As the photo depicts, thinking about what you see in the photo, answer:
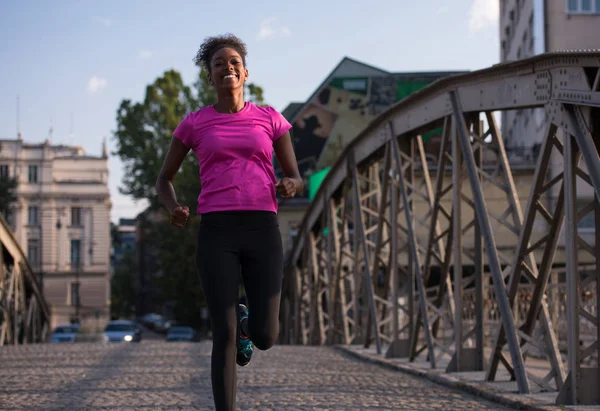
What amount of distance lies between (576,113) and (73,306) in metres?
81.0

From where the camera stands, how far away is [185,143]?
18.8ft

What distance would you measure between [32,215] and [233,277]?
8730cm

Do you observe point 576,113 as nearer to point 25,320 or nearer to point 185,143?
point 185,143

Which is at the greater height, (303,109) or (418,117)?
(303,109)

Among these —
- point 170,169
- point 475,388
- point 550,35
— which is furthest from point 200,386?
point 550,35

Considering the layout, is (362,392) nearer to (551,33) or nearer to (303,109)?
(551,33)

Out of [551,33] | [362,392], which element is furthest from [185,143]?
[551,33]

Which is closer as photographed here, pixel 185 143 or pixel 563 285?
pixel 185 143

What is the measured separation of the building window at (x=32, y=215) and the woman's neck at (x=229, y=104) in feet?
285

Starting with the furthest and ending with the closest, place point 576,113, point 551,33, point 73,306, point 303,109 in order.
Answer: point 73,306
point 303,109
point 551,33
point 576,113

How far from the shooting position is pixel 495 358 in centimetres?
1062

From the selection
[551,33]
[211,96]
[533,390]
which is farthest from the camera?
[211,96]

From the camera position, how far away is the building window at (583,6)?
1622 inches

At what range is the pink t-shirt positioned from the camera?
549 centimetres
